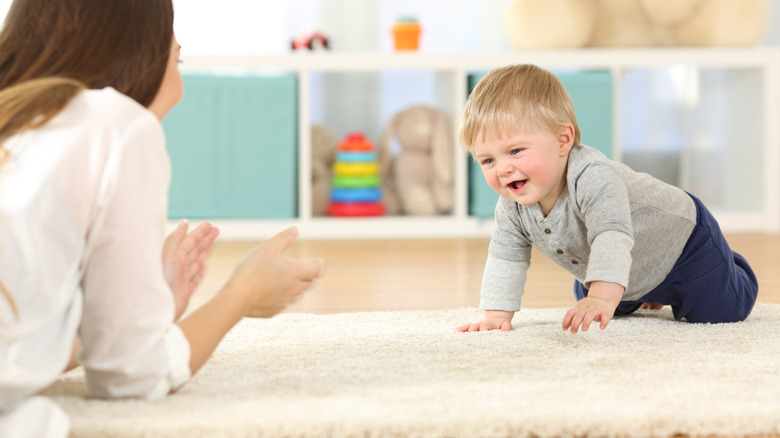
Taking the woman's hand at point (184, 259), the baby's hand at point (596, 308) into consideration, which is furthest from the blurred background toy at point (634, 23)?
the woman's hand at point (184, 259)

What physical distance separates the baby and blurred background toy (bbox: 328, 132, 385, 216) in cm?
149

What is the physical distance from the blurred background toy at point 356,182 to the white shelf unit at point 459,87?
6cm

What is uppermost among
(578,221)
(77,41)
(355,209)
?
(77,41)

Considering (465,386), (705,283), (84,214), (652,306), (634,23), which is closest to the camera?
(84,214)

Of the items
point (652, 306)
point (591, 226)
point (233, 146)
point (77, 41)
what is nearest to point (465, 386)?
point (591, 226)

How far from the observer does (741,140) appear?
2750mm

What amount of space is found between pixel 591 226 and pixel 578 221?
58mm

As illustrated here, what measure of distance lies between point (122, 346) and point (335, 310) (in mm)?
660

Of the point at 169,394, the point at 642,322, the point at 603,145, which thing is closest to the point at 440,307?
the point at 642,322

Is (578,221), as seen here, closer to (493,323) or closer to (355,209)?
(493,323)

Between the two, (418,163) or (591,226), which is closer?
(591,226)

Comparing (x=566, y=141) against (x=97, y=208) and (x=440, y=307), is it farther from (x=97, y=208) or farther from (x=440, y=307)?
(x=97, y=208)

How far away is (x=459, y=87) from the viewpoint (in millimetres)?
2570

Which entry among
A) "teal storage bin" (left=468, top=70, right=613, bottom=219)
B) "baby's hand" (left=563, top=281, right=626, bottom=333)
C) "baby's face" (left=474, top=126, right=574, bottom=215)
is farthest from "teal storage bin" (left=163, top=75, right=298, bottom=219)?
"baby's hand" (left=563, top=281, right=626, bottom=333)
